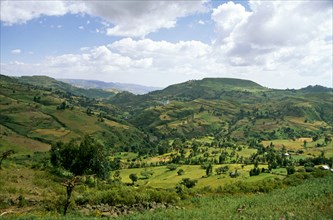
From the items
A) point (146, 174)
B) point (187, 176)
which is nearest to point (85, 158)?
point (187, 176)

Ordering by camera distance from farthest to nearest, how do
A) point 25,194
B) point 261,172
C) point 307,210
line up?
point 261,172, point 25,194, point 307,210

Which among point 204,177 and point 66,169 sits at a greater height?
point 66,169

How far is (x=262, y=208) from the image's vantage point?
43781 millimetres

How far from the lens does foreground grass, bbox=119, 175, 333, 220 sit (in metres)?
37.6

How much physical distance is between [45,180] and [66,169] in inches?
864

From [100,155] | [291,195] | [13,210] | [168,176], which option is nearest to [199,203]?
[291,195]

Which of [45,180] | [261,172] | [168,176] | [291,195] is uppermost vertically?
[291,195]

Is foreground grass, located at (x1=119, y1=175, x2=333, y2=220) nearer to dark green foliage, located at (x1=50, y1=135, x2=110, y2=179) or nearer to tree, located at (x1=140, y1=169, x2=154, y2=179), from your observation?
dark green foliage, located at (x1=50, y1=135, x2=110, y2=179)

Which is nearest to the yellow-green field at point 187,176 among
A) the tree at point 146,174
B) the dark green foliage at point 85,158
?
the tree at point 146,174

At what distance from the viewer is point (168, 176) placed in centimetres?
16125

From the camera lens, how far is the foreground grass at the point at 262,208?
123ft

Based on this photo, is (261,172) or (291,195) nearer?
(291,195)

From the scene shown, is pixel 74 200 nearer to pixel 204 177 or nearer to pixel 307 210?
pixel 307 210

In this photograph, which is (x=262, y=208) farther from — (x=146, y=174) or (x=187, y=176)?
(x=146, y=174)
